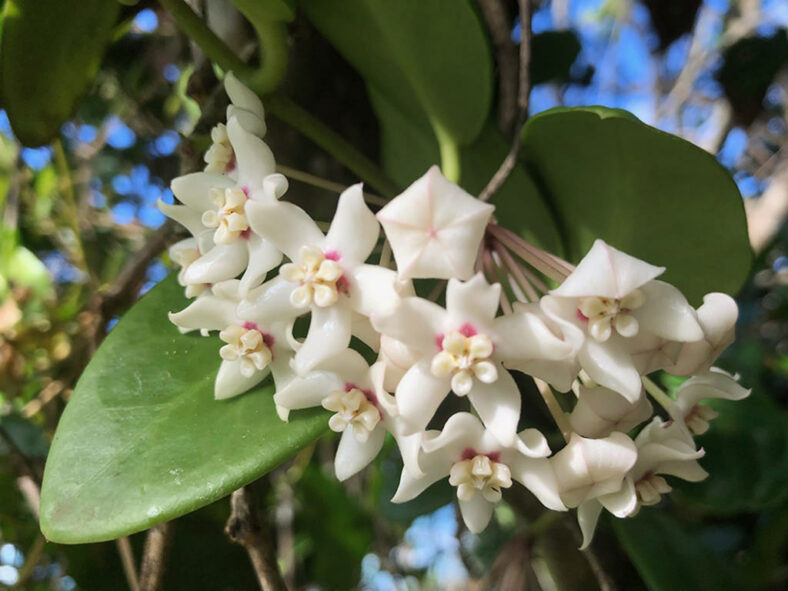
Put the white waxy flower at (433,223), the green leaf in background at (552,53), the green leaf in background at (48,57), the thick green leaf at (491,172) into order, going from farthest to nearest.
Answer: the green leaf in background at (552,53) < the thick green leaf at (491,172) < the green leaf in background at (48,57) < the white waxy flower at (433,223)

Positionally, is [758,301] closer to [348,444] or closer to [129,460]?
[348,444]

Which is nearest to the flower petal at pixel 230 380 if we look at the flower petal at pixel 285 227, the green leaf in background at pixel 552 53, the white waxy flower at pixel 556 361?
the flower petal at pixel 285 227

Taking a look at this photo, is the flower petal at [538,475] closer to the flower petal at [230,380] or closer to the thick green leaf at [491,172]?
the flower petal at [230,380]

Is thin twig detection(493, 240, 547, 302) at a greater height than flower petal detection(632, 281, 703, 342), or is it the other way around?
flower petal detection(632, 281, 703, 342)

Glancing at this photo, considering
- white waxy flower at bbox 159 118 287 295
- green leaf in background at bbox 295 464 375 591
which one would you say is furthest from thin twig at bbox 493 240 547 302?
green leaf in background at bbox 295 464 375 591

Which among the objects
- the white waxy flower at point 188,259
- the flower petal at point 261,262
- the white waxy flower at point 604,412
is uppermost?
the flower petal at point 261,262

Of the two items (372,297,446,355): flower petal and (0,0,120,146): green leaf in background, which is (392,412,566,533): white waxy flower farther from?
(0,0,120,146): green leaf in background

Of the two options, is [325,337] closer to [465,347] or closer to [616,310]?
[465,347]
